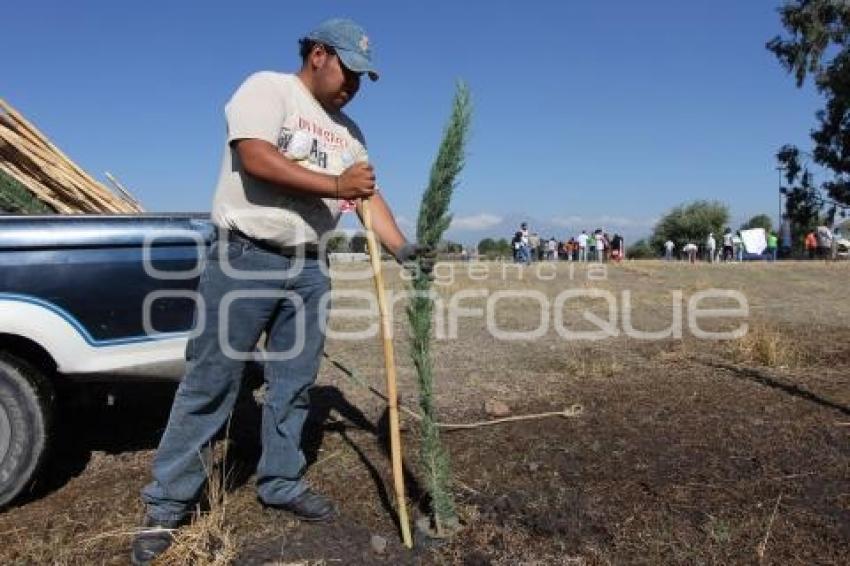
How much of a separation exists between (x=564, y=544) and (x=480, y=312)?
8.25 m

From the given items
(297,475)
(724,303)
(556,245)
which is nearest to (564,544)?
(297,475)

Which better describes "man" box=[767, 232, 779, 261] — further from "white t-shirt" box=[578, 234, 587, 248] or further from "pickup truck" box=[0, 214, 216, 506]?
"pickup truck" box=[0, 214, 216, 506]

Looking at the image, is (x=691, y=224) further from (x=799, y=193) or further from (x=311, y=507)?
(x=311, y=507)

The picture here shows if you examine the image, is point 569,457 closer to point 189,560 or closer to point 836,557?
point 836,557

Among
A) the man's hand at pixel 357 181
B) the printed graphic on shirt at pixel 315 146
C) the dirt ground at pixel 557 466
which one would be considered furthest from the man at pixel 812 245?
the man's hand at pixel 357 181

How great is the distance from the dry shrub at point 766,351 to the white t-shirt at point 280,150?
4291 millimetres

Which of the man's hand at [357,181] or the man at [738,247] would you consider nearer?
the man's hand at [357,181]

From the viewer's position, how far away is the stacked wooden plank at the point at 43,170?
4891mm

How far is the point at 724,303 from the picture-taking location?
12.0m

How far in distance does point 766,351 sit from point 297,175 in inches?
184

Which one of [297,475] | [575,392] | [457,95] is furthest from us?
[575,392]

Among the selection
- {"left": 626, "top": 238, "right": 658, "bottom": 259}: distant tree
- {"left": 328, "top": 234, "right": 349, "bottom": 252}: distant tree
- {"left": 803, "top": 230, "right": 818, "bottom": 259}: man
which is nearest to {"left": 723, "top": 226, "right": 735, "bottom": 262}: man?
{"left": 803, "top": 230, "right": 818, "bottom": 259}: man

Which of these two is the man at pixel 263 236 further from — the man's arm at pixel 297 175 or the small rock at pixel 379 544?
the small rock at pixel 379 544

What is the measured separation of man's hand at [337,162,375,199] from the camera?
114 inches
